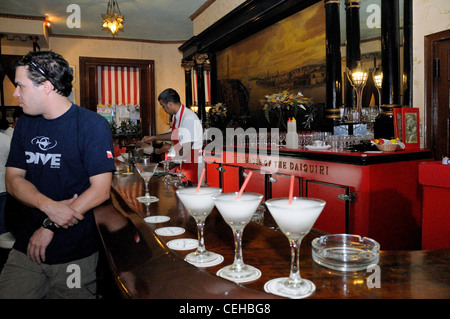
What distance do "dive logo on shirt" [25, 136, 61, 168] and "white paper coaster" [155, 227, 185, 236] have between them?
0.67 m

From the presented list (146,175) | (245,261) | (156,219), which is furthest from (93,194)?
(245,261)

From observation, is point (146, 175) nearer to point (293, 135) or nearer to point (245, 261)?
point (245, 261)

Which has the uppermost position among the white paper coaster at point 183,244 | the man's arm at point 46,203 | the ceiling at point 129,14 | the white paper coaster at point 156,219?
the ceiling at point 129,14

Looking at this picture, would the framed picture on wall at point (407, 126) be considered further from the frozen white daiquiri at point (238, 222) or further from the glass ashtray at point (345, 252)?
the frozen white daiquiri at point (238, 222)

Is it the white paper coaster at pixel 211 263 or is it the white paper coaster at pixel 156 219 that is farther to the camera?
the white paper coaster at pixel 156 219

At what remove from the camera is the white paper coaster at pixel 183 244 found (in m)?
1.29

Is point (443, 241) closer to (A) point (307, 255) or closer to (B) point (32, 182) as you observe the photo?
(A) point (307, 255)

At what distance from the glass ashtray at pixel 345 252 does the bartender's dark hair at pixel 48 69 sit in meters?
1.46

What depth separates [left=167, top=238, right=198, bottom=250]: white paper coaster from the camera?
129 cm

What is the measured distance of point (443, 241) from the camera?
266 cm

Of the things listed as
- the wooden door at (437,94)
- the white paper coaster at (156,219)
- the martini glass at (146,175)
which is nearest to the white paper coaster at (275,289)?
the white paper coaster at (156,219)

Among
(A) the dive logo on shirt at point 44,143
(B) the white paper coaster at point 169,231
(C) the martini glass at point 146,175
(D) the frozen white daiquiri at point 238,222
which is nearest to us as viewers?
(D) the frozen white daiquiri at point 238,222
